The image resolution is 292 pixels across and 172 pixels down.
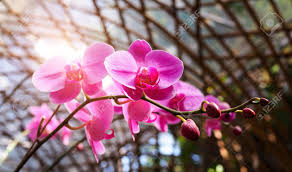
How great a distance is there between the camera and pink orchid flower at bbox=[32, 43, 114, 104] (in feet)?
0.95

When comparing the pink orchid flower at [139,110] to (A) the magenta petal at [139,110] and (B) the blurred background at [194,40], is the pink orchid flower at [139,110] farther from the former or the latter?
(B) the blurred background at [194,40]

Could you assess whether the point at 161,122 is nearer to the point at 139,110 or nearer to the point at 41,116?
the point at 139,110

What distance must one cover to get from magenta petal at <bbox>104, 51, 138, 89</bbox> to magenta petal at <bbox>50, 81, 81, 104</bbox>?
2.7 inches

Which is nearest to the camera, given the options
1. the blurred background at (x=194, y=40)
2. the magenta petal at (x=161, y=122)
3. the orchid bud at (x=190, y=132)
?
the orchid bud at (x=190, y=132)

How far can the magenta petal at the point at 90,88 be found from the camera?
292mm

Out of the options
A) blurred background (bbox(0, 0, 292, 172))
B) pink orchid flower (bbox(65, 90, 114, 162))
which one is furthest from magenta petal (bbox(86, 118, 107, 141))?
blurred background (bbox(0, 0, 292, 172))

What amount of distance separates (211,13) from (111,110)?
82.3 inches

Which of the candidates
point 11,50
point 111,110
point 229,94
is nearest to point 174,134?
point 229,94

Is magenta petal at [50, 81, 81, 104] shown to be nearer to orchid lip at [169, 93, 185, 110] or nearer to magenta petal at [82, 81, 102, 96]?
magenta petal at [82, 81, 102, 96]

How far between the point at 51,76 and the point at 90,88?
60mm

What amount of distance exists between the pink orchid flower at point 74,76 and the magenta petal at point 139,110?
6 cm

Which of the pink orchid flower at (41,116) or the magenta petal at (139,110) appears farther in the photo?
the pink orchid flower at (41,116)

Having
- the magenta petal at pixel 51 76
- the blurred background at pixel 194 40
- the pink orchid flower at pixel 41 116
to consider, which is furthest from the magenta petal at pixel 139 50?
the blurred background at pixel 194 40

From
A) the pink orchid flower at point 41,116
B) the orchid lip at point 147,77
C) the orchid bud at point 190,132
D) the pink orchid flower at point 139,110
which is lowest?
the pink orchid flower at point 41,116
